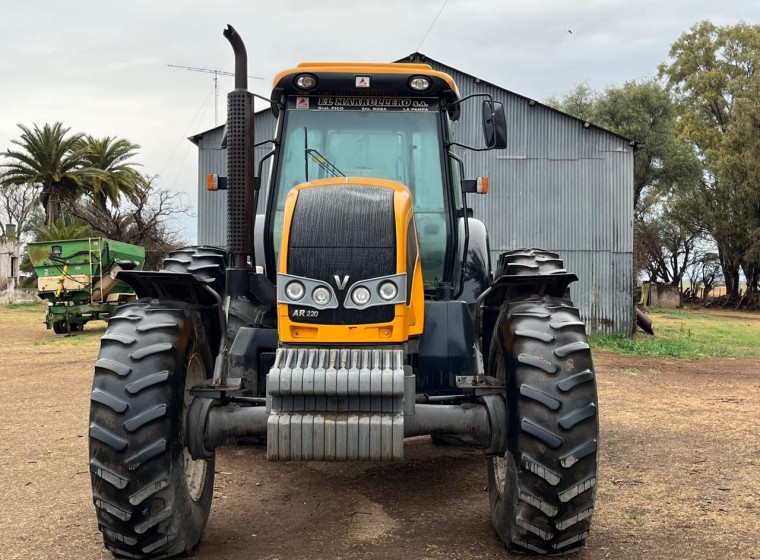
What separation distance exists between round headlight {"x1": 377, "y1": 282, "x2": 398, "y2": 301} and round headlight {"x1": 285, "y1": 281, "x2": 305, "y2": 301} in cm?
41

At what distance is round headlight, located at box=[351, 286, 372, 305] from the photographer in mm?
4250

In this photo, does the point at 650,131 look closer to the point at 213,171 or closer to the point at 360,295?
the point at 213,171

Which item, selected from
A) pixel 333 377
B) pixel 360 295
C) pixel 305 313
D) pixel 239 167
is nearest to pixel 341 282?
pixel 360 295

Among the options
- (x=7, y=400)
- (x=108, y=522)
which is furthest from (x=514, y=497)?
(x=7, y=400)

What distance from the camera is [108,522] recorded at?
407 centimetres

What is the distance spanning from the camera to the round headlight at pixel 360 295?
4.25 m

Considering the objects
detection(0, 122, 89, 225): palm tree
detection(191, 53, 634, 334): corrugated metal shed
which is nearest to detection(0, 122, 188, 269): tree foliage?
detection(0, 122, 89, 225): palm tree

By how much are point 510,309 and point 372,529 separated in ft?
5.22

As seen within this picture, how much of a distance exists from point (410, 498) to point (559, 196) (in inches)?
616

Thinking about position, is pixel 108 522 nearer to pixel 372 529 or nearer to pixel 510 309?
pixel 372 529

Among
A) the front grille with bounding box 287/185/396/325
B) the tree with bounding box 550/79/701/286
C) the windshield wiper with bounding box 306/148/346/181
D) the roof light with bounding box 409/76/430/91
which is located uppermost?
the tree with bounding box 550/79/701/286

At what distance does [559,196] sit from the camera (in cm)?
2027

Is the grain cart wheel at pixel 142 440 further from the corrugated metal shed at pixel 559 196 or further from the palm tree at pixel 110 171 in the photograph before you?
the palm tree at pixel 110 171

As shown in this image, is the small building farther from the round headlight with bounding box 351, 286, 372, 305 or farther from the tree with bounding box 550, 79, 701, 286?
the round headlight with bounding box 351, 286, 372, 305
